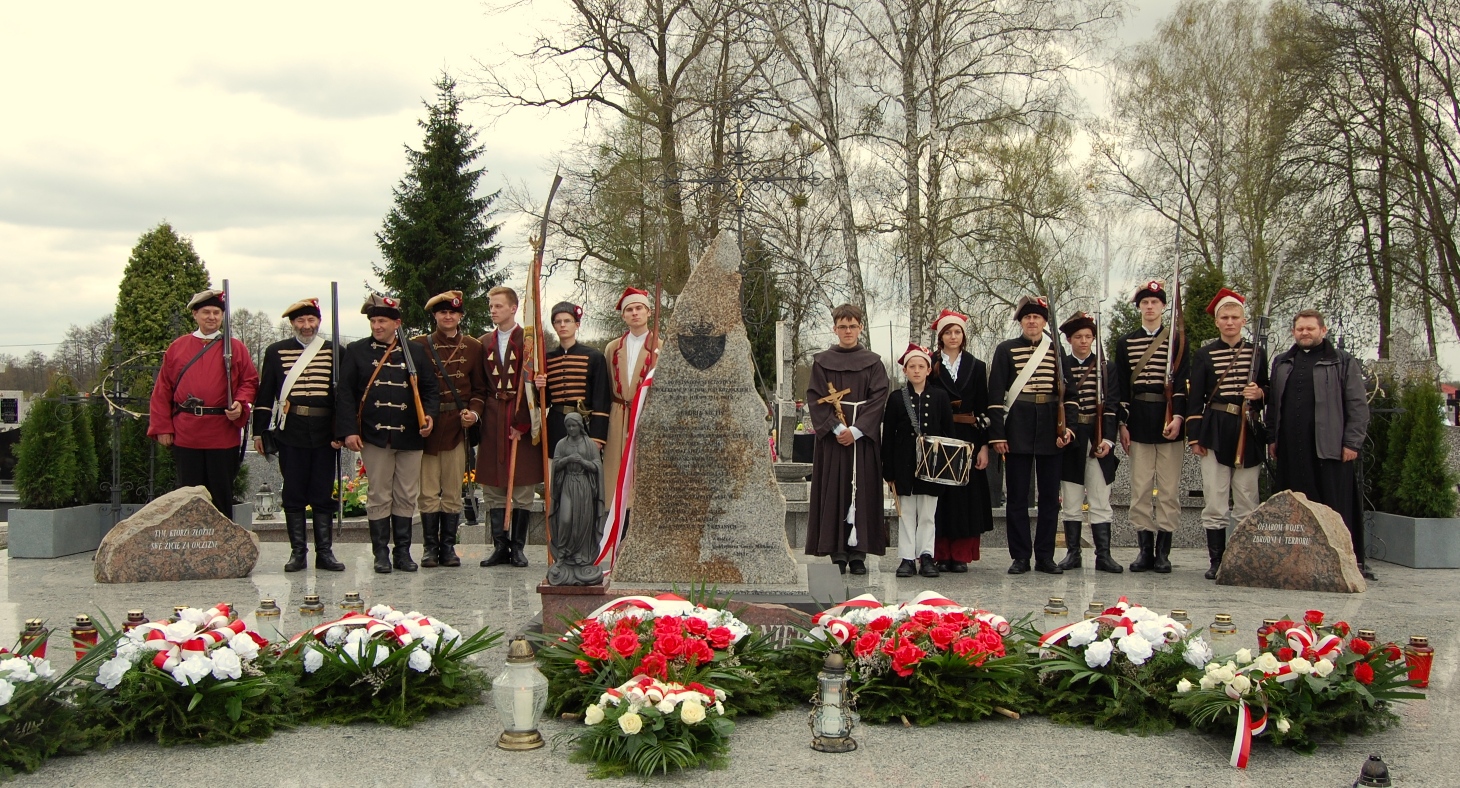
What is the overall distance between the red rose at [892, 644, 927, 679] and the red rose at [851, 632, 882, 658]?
5.8 inches

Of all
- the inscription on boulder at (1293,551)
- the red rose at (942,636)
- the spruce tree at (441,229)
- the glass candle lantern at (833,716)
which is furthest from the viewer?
the spruce tree at (441,229)

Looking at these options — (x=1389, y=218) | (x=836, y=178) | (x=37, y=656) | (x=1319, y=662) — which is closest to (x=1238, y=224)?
(x=1389, y=218)

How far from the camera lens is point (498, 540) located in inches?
342

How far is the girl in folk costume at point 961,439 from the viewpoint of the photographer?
8.39 m

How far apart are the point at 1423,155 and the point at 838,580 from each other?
1877cm

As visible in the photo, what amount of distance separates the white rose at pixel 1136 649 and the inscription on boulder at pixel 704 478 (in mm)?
2094

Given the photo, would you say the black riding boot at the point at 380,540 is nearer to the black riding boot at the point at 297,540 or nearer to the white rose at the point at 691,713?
the black riding boot at the point at 297,540

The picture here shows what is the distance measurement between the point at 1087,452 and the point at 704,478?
11.2ft

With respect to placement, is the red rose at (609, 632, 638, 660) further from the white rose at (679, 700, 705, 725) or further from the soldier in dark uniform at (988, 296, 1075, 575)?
the soldier in dark uniform at (988, 296, 1075, 575)

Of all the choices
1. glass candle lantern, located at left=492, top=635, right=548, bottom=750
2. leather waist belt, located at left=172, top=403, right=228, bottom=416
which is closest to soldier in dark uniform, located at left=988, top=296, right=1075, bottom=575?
glass candle lantern, located at left=492, top=635, right=548, bottom=750

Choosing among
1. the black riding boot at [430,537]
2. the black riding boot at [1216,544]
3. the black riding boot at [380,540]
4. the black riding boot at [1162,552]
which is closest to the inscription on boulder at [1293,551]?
the black riding boot at [1216,544]

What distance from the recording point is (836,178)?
19.3m

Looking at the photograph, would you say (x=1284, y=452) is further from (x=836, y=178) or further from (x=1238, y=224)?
(x=1238, y=224)

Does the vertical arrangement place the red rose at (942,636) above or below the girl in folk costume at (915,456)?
below
